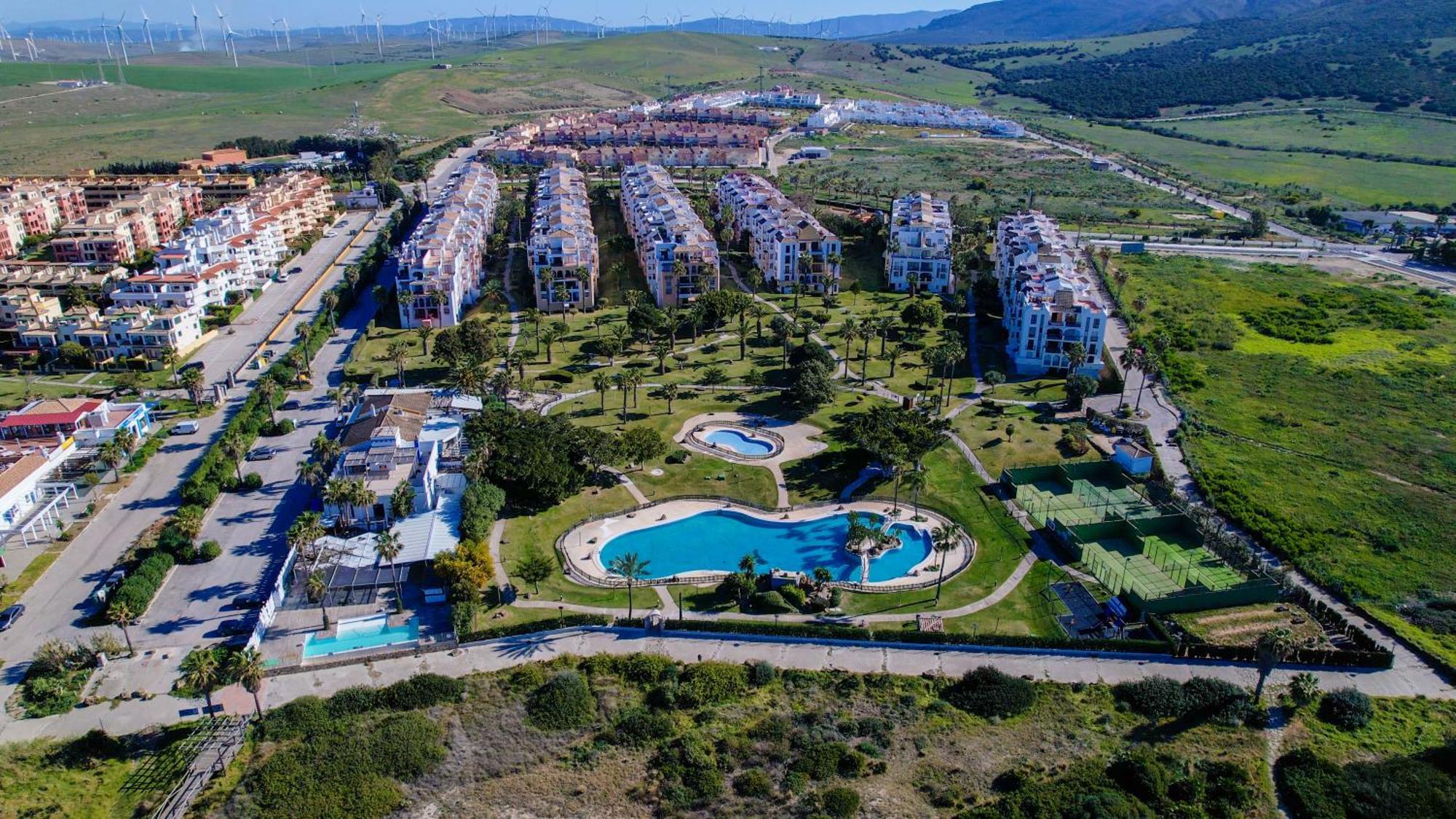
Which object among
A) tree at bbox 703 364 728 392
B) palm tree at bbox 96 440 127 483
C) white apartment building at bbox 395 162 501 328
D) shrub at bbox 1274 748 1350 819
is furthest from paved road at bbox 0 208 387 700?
shrub at bbox 1274 748 1350 819

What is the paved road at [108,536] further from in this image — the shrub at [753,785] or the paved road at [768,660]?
the shrub at [753,785]

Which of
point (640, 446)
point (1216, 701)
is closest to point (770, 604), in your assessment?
point (640, 446)

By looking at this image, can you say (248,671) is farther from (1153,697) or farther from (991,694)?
(1153,697)

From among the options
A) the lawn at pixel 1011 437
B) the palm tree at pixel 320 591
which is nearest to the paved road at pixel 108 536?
the palm tree at pixel 320 591

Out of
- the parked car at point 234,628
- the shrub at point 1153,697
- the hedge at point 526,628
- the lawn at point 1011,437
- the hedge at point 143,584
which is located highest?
the hedge at point 143,584

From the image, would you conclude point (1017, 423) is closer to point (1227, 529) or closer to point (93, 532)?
point (1227, 529)

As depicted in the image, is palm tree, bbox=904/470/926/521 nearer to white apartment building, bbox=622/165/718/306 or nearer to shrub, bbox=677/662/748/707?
shrub, bbox=677/662/748/707
